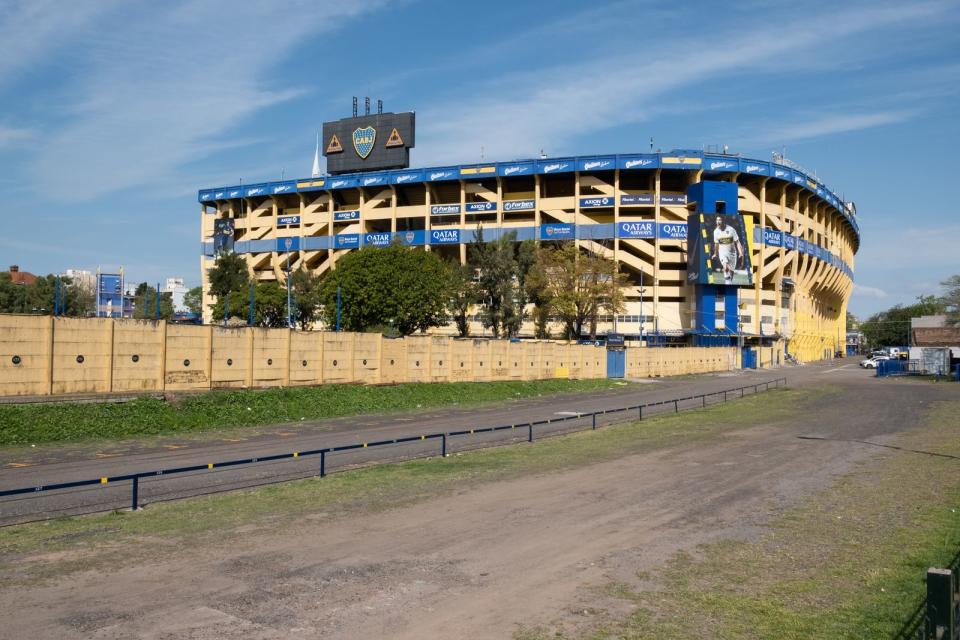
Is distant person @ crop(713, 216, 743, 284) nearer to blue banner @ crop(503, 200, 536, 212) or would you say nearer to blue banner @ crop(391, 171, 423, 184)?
blue banner @ crop(503, 200, 536, 212)

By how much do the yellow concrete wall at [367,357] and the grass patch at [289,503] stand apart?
1762 centimetres

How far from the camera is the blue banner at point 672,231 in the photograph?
97125mm

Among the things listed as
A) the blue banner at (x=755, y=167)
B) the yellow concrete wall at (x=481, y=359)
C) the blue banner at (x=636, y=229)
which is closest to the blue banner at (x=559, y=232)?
the blue banner at (x=636, y=229)

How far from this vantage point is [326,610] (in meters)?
9.48

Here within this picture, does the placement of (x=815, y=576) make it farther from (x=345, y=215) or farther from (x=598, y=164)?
(x=345, y=215)

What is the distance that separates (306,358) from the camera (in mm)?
39094

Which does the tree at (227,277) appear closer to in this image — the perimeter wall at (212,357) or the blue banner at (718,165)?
the perimeter wall at (212,357)

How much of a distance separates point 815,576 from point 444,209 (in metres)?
95.8

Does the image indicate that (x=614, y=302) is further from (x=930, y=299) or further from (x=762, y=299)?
(x=930, y=299)

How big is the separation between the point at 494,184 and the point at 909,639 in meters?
103

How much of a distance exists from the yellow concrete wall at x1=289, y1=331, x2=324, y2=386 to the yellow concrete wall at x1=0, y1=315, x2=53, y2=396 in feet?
40.3

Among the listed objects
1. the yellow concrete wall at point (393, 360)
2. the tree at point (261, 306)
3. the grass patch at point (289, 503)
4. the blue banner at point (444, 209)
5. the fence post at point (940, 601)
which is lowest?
the grass patch at point (289, 503)

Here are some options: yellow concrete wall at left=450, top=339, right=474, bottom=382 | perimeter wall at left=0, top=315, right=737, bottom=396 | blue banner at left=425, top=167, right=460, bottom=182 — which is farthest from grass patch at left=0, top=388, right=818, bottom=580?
blue banner at left=425, top=167, right=460, bottom=182

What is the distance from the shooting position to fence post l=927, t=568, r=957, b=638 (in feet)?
18.8
